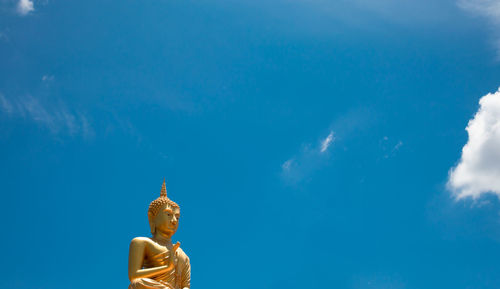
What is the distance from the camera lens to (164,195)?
1505cm

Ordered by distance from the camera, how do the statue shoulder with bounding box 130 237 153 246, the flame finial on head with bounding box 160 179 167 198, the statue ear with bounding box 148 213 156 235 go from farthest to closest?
the flame finial on head with bounding box 160 179 167 198
the statue ear with bounding box 148 213 156 235
the statue shoulder with bounding box 130 237 153 246

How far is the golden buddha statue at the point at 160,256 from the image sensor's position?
12.9 meters

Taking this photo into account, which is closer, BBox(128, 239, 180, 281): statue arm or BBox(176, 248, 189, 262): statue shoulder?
BBox(128, 239, 180, 281): statue arm

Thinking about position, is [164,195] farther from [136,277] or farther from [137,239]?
[136,277]

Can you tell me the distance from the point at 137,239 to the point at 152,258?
689mm

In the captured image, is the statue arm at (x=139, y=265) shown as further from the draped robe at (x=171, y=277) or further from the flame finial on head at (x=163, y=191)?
the flame finial on head at (x=163, y=191)

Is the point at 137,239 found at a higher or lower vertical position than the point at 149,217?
lower

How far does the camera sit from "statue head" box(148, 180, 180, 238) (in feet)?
46.9

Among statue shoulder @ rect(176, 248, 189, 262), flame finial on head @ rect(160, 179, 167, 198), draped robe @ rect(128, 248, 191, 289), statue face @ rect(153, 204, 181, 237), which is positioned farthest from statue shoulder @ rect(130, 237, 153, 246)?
flame finial on head @ rect(160, 179, 167, 198)

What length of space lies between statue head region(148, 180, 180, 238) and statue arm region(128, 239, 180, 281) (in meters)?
0.81

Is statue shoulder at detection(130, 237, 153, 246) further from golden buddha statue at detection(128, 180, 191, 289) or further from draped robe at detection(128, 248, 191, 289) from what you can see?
draped robe at detection(128, 248, 191, 289)

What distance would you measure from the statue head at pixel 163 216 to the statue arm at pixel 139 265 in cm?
81

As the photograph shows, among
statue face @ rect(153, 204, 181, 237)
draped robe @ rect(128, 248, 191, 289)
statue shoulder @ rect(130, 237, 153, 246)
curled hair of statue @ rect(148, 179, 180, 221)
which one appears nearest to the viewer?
draped robe @ rect(128, 248, 191, 289)

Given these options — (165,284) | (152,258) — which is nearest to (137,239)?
(152,258)
